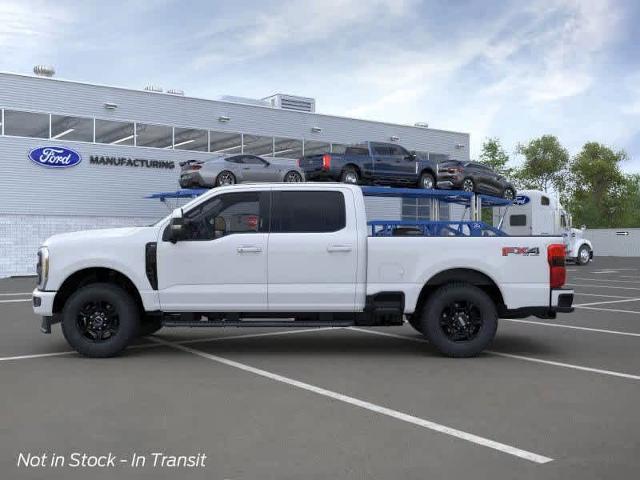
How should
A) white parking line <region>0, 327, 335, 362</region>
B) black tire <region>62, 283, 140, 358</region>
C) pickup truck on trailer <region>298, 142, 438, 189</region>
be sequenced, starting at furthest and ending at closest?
pickup truck on trailer <region>298, 142, 438, 189</region>, white parking line <region>0, 327, 335, 362</region>, black tire <region>62, 283, 140, 358</region>

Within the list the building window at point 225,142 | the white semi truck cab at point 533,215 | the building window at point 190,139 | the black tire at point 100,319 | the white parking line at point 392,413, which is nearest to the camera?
the white parking line at point 392,413

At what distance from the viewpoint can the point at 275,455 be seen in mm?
4773

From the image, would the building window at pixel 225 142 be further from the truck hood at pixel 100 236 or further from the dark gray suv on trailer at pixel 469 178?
the truck hood at pixel 100 236

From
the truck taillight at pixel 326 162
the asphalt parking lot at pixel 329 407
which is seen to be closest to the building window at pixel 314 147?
the truck taillight at pixel 326 162

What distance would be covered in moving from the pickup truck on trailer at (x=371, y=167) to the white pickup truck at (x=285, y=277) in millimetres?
13225

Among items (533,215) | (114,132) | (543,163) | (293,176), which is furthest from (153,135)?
(543,163)

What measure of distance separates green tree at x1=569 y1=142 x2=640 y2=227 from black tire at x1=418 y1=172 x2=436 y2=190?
190 ft

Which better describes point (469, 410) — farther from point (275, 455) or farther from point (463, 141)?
point (463, 141)

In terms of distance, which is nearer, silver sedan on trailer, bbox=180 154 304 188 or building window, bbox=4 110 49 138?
silver sedan on trailer, bbox=180 154 304 188

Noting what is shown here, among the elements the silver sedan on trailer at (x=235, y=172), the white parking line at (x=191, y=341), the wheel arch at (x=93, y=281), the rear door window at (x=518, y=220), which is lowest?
the white parking line at (x=191, y=341)

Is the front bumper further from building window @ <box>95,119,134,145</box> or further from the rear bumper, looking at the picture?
building window @ <box>95,119,134,145</box>

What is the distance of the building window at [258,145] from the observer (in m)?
35.1

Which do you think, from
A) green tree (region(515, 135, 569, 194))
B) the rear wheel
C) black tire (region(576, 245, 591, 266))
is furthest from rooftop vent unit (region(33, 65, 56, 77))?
green tree (region(515, 135, 569, 194))

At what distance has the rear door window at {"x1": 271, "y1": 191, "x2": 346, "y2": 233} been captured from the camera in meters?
8.77
